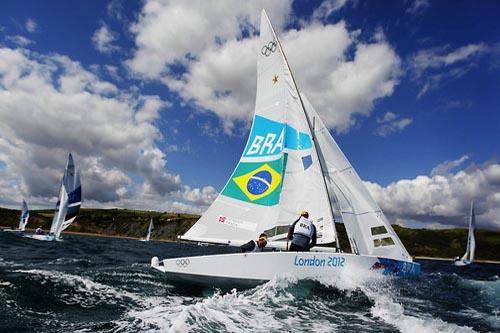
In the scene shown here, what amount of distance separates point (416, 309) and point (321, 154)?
22.7ft

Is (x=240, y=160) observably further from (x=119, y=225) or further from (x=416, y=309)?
(x=119, y=225)

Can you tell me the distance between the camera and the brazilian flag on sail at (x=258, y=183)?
15.7 meters

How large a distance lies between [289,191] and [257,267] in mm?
4496

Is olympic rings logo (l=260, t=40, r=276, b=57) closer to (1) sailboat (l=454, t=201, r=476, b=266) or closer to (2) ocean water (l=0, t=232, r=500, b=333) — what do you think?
(2) ocean water (l=0, t=232, r=500, b=333)

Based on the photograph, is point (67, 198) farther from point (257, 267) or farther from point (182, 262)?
point (257, 267)

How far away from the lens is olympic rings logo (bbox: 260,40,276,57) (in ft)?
57.0

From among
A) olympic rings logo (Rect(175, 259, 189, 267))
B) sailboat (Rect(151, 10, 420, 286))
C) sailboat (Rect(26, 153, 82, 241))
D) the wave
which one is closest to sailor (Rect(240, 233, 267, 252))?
sailboat (Rect(151, 10, 420, 286))

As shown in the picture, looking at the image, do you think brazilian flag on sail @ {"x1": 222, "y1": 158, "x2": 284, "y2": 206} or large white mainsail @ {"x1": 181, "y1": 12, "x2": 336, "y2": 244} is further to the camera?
brazilian flag on sail @ {"x1": 222, "y1": 158, "x2": 284, "y2": 206}

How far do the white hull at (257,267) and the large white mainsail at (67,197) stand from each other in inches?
1596

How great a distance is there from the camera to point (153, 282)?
569 inches

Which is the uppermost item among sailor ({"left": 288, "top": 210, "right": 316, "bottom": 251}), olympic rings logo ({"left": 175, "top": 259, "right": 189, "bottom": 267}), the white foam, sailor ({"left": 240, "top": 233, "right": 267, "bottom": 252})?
sailor ({"left": 288, "top": 210, "right": 316, "bottom": 251})

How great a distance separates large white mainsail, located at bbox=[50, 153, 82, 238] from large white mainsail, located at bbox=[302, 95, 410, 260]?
133 feet

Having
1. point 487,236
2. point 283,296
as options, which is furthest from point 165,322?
point 487,236

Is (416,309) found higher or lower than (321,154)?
lower
